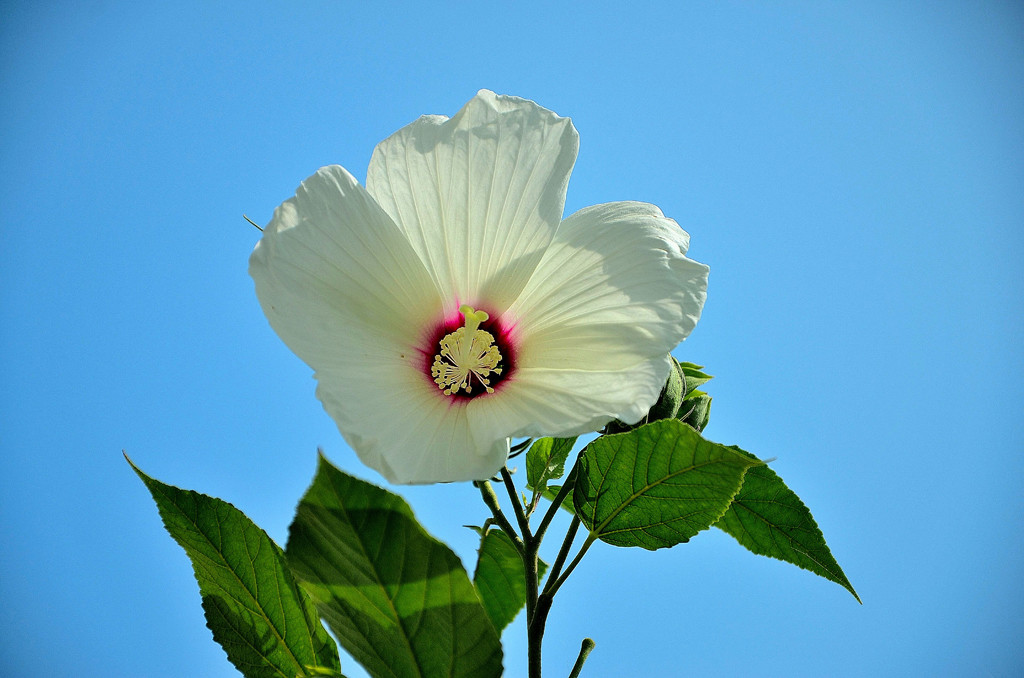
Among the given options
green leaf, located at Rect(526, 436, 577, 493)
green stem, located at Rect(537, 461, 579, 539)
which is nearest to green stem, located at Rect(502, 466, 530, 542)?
green stem, located at Rect(537, 461, 579, 539)

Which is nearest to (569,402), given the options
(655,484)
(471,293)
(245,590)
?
(655,484)

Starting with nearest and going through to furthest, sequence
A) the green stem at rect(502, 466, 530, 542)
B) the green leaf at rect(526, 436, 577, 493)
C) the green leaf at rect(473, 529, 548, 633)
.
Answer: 1. the green stem at rect(502, 466, 530, 542)
2. the green leaf at rect(526, 436, 577, 493)
3. the green leaf at rect(473, 529, 548, 633)

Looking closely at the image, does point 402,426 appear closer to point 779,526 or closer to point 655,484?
point 655,484

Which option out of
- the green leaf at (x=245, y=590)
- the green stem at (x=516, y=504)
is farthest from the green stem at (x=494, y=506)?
the green leaf at (x=245, y=590)

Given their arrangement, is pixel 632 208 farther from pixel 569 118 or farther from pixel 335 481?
pixel 335 481

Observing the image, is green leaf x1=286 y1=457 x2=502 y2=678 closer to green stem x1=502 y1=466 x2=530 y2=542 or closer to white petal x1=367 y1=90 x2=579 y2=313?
green stem x1=502 y1=466 x2=530 y2=542
